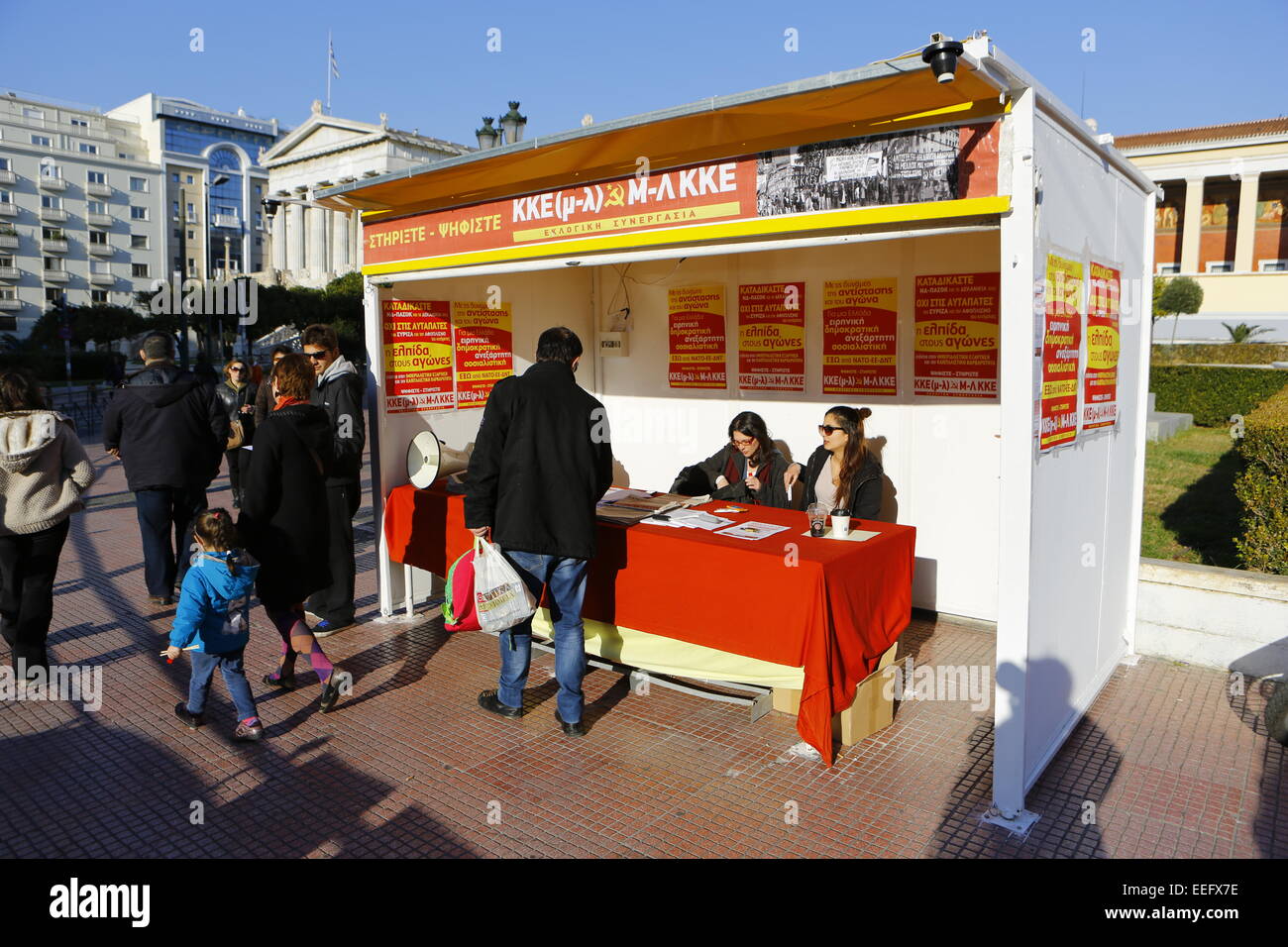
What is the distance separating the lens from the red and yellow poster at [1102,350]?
4418mm

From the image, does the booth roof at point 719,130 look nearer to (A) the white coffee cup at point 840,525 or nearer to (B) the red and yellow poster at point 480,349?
(B) the red and yellow poster at point 480,349

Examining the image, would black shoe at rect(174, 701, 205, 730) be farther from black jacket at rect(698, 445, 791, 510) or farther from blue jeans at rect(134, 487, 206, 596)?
black jacket at rect(698, 445, 791, 510)

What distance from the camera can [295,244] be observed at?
77.2 meters

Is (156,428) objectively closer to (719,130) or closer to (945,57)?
(719,130)

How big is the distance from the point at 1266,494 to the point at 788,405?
10.7ft

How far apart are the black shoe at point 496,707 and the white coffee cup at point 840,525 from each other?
1.96 meters

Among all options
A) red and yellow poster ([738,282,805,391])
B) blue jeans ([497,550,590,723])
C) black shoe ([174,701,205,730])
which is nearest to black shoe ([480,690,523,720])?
blue jeans ([497,550,590,723])

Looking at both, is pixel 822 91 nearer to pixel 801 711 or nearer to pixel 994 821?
pixel 801 711

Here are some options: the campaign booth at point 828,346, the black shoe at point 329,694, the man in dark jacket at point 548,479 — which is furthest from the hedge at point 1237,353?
the black shoe at point 329,694

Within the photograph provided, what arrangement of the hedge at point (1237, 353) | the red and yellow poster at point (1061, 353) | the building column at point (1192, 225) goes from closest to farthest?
the red and yellow poster at point (1061, 353) → the hedge at point (1237, 353) → the building column at point (1192, 225)
